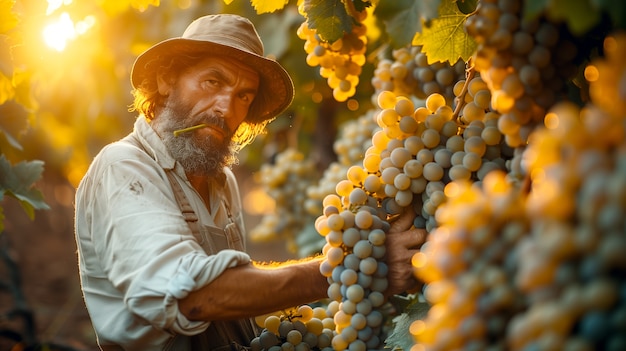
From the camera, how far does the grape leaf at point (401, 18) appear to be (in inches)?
57.8

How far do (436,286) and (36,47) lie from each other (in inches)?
82.8

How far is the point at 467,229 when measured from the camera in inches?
40.4

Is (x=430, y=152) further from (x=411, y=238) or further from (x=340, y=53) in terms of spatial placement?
(x=340, y=53)

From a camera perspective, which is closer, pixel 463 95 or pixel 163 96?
pixel 463 95

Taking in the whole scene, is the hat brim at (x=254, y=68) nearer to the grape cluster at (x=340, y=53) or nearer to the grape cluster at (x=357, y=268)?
the grape cluster at (x=340, y=53)

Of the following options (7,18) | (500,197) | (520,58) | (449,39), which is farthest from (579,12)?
(7,18)

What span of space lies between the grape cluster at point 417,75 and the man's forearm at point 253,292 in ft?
2.38

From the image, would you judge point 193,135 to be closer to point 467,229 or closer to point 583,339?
point 467,229

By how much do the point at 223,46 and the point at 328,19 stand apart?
440mm

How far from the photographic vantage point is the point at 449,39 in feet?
5.90

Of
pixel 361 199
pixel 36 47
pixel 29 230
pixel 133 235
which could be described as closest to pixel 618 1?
pixel 361 199

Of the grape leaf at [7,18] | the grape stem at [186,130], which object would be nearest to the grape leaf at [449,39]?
the grape stem at [186,130]

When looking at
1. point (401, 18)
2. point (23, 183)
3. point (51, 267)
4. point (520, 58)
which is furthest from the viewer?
point (51, 267)

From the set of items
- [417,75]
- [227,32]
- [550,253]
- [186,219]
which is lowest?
[550,253]
